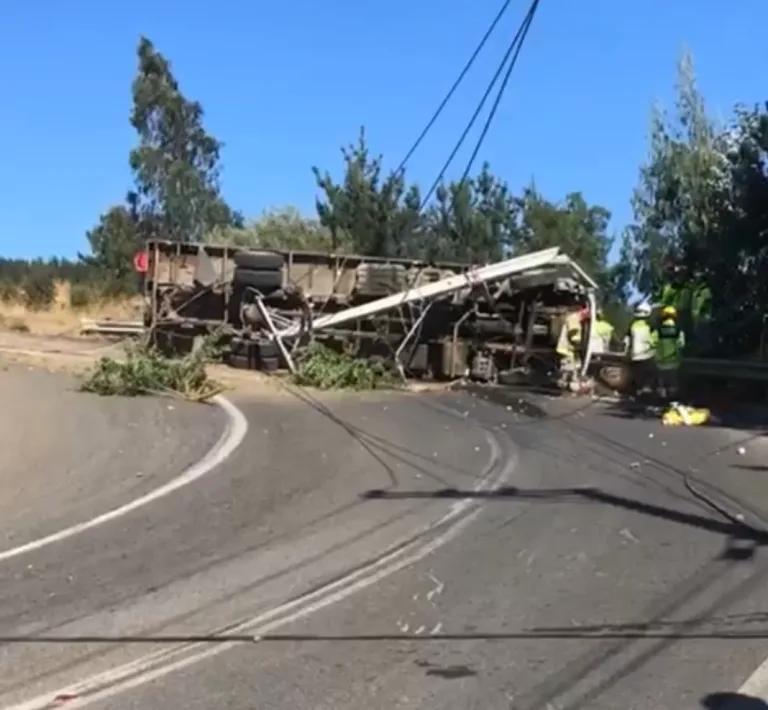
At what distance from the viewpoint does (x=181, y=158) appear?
61.1 meters

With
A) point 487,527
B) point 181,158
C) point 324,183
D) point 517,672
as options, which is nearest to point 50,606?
point 517,672

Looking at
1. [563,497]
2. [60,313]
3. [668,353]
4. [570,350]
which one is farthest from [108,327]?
[563,497]

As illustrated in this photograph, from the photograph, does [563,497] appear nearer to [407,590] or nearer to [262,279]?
[407,590]

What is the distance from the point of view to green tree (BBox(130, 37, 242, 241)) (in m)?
58.8

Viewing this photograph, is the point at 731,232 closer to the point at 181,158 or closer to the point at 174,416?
the point at 174,416

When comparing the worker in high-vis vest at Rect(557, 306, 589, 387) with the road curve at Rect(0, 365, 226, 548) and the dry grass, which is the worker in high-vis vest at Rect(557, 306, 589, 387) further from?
the dry grass

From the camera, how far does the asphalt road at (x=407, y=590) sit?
224 inches

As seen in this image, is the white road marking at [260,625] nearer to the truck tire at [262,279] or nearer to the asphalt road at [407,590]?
the asphalt road at [407,590]

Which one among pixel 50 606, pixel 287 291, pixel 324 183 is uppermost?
pixel 324 183

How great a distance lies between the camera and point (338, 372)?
2133 cm

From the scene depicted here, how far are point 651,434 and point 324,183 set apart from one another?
26334mm

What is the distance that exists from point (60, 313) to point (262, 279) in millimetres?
24281

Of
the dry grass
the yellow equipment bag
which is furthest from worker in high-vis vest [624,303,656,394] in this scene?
the dry grass

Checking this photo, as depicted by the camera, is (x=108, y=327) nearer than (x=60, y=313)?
Yes
